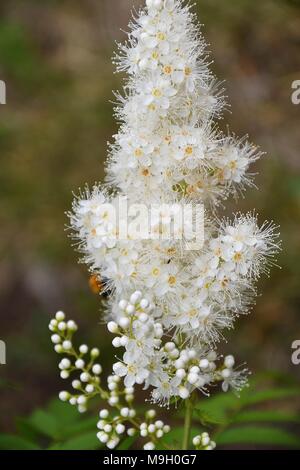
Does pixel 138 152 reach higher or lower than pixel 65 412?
higher

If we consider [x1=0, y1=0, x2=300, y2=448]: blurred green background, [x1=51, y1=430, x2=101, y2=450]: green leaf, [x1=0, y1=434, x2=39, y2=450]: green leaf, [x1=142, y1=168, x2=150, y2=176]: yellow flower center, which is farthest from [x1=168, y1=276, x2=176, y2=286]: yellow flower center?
[x1=0, y1=0, x2=300, y2=448]: blurred green background

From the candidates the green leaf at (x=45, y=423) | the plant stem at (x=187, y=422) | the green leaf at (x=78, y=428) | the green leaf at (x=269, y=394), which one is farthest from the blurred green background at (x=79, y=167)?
the plant stem at (x=187, y=422)

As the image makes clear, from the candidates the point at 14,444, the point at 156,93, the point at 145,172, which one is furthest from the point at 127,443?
the point at 156,93

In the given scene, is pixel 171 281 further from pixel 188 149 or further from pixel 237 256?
pixel 188 149

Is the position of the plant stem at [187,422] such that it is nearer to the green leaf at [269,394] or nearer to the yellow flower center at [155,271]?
the yellow flower center at [155,271]

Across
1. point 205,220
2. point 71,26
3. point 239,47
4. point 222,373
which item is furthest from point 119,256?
point 71,26
